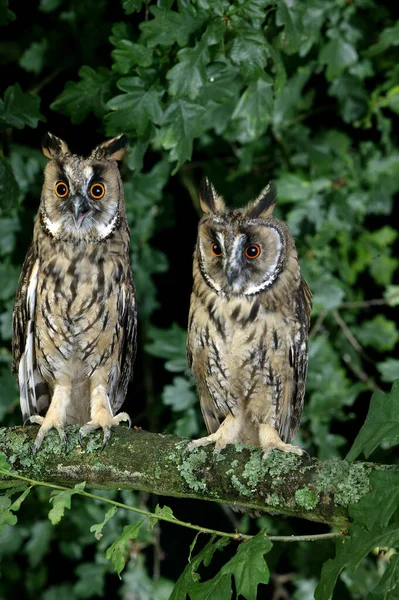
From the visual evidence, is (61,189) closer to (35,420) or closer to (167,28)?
(167,28)

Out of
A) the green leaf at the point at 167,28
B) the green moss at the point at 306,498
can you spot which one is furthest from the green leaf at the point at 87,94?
the green moss at the point at 306,498

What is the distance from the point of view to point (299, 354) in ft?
9.05

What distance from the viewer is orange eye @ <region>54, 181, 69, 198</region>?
2.69 metres

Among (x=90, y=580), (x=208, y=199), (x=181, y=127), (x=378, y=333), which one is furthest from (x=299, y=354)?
(x=90, y=580)

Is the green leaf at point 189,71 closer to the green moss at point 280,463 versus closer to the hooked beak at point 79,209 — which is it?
the hooked beak at point 79,209

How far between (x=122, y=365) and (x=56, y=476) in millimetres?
648

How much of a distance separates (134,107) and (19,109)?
366 millimetres

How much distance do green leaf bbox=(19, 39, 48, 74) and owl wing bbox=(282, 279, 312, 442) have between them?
5.26 feet

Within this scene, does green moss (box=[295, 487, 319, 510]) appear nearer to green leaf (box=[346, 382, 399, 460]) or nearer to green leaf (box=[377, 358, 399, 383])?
green leaf (box=[346, 382, 399, 460])

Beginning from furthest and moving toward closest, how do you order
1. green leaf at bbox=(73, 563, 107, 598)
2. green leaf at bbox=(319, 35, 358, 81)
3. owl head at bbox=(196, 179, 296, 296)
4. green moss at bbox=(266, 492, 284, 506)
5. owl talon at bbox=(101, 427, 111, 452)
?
1. green leaf at bbox=(73, 563, 107, 598)
2. green leaf at bbox=(319, 35, 358, 81)
3. owl head at bbox=(196, 179, 296, 296)
4. owl talon at bbox=(101, 427, 111, 452)
5. green moss at bbox=(266, 492, 284, 506)

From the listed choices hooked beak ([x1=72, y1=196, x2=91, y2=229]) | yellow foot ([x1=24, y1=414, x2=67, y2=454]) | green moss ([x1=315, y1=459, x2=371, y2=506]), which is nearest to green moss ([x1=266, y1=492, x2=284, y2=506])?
green moss ([x1=315, y1=459, x2=371, y2=506])

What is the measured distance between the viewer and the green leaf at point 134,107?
2691 millimetres

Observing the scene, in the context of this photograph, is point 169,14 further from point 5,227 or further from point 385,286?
point 385,286

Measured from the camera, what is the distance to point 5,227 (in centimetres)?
361
